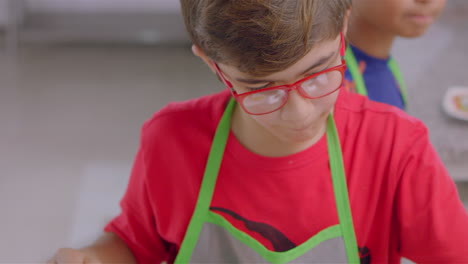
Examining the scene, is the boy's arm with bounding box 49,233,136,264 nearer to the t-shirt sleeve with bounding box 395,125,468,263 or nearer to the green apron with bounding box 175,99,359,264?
the green apron with bounding box 175,99,359,264

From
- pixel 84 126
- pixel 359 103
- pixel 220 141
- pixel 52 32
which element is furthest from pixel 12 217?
pixel 359 103

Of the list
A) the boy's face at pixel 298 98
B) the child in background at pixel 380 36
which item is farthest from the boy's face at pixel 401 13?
the boy's face at pixel 298 98

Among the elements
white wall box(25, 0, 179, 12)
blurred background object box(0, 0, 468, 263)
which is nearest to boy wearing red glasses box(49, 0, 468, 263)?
blurred background object box(0, 0, 468, 263)

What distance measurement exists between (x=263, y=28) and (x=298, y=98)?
13 centimetres

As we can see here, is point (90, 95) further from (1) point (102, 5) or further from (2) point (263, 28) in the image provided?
(2) point (263, 28)

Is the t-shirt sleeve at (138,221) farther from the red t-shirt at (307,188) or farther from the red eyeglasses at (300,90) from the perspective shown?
the red eyeglasses at (300,90)

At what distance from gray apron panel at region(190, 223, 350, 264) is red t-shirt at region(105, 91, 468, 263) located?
0.09ft

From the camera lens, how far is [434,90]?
210cm

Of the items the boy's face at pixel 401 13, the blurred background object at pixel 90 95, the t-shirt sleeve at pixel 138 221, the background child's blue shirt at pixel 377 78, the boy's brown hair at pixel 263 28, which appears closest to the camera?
the boy's brown hair at pixel 263 28

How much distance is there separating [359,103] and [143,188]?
0.40m

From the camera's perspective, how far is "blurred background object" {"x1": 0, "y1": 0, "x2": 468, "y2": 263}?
86.4 inches

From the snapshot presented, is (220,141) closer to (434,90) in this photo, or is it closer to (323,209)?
(323,209)

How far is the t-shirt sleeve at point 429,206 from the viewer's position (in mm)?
918

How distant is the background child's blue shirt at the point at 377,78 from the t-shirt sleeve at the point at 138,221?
2.10ft
